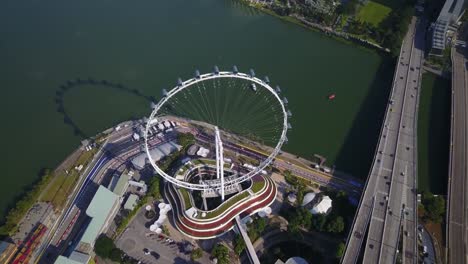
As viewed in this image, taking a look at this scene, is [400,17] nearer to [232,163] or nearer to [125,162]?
[232,163]

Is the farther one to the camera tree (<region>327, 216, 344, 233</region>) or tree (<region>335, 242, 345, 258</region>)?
→ tree (<region>327, 216, 344, 233</region>)

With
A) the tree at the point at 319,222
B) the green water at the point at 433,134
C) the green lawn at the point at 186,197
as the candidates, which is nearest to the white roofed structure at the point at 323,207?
the tree at the point at 319,222

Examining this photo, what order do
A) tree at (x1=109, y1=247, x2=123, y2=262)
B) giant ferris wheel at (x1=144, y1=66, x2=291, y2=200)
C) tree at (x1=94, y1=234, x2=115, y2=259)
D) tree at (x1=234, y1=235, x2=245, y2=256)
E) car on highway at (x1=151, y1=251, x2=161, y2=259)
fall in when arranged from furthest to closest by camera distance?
giant ferris wheel at (x1=144, y1=66, x2=291, y2=200) → car on highway at (x1=151, y1=251, x2=161, y2=259) → tree at (x1=234, y1=235, x2=245, y2=256) → tree at (x1=94, y1=234, x2=115, y2=259) → tree at (x1=109, y1=247, x2=123, y2=262)

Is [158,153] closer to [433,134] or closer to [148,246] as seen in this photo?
[148,246]

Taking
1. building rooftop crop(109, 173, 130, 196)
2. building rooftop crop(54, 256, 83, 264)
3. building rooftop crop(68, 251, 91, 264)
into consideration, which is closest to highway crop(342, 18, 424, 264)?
building rooftop crop(109, 173, 130, 196)

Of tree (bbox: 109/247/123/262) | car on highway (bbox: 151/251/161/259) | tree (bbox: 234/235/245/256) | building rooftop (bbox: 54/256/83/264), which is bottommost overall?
building rooftop (bbox: 54/256/83/264)

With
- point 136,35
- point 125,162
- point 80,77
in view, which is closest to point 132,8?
point 136,35

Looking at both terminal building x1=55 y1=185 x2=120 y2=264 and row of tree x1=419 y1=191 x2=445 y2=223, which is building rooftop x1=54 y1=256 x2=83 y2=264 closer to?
terminal building x1=55 y1=185 x2=120 y2=264

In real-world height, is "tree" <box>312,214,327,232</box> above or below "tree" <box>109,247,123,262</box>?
above
